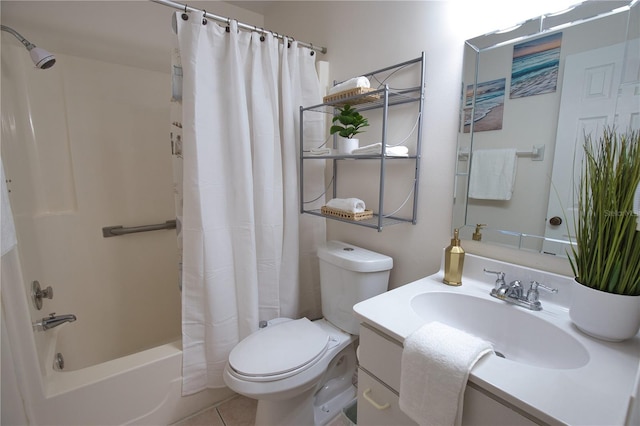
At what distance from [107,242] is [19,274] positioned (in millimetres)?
872

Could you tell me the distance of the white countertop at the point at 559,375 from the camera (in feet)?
1.69

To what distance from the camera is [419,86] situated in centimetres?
118

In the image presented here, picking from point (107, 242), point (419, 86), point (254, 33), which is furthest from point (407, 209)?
point (107, 242)

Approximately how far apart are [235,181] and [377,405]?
1.06m

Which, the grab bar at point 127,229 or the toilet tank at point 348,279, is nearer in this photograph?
the toilet tank at point 348,279

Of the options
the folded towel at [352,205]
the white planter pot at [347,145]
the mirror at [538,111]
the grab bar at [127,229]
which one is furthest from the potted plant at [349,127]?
the grab bar at [127,229]

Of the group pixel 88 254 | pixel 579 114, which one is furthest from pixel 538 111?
pixel 88 254

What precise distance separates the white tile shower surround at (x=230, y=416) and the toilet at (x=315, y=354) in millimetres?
169

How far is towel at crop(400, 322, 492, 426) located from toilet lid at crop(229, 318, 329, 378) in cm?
52

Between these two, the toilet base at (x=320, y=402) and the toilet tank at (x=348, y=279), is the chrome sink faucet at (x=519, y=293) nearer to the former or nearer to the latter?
the toilet tank at (x=348, y=279)

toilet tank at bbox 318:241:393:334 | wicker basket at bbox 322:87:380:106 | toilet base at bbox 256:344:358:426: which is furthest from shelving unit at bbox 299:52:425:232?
toilet base at bbox 256:344:358:426

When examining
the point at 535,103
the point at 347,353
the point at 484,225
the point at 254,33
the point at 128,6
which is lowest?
the point at 347,353

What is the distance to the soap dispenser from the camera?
3.39ft

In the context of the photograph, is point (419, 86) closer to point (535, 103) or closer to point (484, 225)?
point (535, 103)
